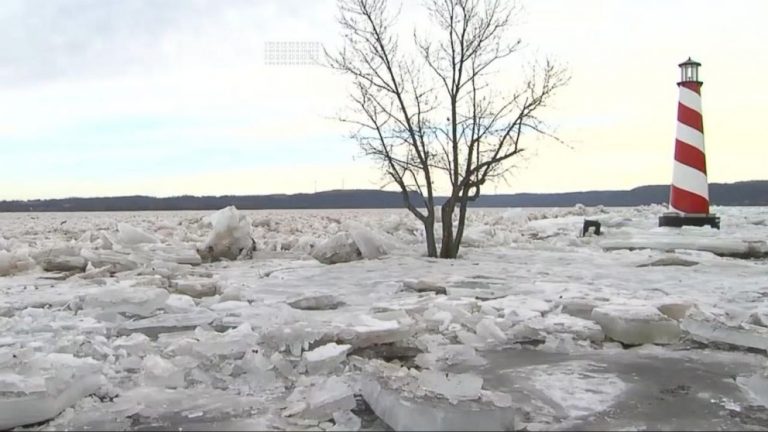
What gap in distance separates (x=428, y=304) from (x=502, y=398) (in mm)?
1976

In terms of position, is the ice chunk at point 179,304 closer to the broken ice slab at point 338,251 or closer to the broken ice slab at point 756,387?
the broken ice slab at point 756,387

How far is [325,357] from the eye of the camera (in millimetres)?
3139

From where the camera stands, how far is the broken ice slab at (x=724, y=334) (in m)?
3.52

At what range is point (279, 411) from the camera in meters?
2.53

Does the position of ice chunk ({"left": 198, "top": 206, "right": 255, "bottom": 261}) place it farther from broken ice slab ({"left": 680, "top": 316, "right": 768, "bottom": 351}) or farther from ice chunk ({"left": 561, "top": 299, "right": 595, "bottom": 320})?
broken ice slab ({"left": 680, "top": 316, "right": 768, "bottom": 351})

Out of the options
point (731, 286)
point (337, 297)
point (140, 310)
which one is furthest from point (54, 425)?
point (731, 286)

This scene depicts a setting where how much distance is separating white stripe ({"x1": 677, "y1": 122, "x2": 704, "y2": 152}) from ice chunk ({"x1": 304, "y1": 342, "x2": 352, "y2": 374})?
1036cm

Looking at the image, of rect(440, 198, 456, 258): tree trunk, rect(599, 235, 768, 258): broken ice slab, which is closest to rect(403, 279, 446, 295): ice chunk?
rect(440, 198, 456, 258): tree trunk

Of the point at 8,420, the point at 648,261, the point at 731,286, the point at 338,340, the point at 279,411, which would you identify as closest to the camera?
the point at 8,420

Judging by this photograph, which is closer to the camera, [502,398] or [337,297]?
[502,398]

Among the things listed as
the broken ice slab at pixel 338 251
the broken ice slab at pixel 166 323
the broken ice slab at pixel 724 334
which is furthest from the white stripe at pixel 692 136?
the broken ice slab at pixel 166 323

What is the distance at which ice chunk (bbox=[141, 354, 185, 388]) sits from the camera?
2898 mm

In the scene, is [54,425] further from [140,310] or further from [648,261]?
[648,261]

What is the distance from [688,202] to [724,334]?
887 cm
